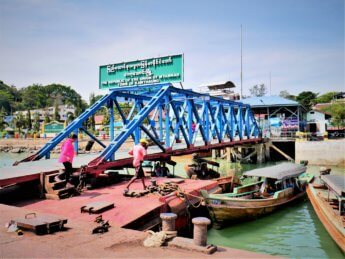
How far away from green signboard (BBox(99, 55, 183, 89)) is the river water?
7541 mm

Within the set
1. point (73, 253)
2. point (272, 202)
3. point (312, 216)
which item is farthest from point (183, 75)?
point (73, 253)

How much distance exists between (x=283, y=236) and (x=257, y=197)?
229 cm

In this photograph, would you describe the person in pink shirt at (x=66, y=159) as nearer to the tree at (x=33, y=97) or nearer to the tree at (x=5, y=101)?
the tree at (x=5, y=101)

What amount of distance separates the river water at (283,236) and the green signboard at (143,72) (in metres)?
7.54

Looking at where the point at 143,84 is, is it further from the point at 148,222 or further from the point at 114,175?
the point at 148,222

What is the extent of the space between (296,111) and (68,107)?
9044cm

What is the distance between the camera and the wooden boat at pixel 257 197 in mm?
9766

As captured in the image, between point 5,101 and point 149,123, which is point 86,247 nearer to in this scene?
point 149,123

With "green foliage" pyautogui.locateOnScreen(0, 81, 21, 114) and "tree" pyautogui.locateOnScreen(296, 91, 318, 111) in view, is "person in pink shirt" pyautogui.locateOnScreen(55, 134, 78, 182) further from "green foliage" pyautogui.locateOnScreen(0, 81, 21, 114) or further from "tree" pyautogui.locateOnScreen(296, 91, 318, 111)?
"green foliage" pyautogui.locateOnScreen(0, 81, 21, 114)

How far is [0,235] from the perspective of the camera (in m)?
5.32

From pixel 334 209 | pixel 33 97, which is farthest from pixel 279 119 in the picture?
pixel 33 97

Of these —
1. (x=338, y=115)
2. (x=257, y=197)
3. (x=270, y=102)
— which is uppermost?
(x=270, y=102)

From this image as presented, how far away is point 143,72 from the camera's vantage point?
1519 cm

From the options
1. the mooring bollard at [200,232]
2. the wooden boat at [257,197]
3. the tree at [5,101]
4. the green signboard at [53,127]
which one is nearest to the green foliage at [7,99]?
the tree at [5,101]
